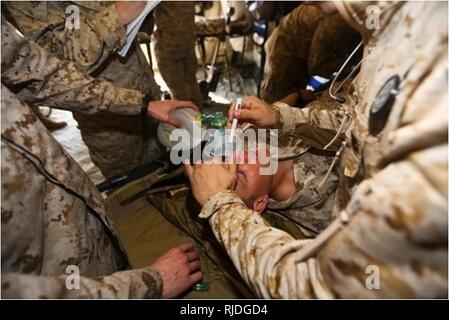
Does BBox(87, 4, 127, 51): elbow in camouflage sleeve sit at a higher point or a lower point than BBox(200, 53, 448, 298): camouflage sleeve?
higher

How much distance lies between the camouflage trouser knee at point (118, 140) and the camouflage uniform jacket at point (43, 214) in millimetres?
613

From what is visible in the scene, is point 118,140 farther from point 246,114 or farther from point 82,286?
point 82,286

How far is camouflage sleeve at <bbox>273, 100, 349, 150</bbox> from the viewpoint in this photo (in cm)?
148

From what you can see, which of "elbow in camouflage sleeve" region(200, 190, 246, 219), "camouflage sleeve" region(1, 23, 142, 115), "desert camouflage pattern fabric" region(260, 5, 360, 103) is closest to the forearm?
"elbow in camouflage sleeve" region(200, 190, 246, 219)

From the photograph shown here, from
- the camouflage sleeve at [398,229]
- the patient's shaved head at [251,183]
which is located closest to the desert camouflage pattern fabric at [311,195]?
the patient's shaved head at [251,183]

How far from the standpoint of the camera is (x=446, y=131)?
1.42 ft

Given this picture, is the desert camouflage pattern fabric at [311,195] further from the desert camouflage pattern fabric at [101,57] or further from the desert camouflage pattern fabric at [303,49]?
the desert camouflage pattern fabric at [303,49]

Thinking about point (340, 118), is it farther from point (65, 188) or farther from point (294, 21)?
point (294, 21)

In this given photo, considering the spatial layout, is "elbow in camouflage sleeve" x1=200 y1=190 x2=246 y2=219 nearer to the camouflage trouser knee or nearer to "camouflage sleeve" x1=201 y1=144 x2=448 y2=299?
"camouflage sleeve" x1=201 y1=144 x2=448 y2=299

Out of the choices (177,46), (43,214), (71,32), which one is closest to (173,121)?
(71,32)

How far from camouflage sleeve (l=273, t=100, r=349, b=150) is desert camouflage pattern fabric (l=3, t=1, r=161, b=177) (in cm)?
74

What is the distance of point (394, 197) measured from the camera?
471mm

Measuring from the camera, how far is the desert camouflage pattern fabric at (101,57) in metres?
1.44
